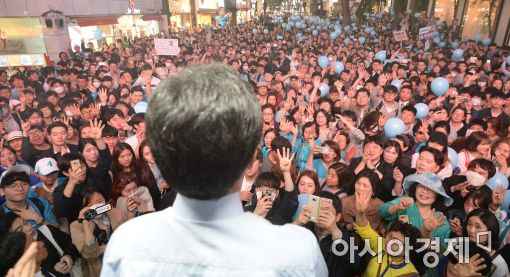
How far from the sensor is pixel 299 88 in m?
7.36

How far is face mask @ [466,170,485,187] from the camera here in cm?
339

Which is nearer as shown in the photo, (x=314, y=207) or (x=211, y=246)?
(x=211, y=246)

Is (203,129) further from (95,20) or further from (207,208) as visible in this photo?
(95,20)

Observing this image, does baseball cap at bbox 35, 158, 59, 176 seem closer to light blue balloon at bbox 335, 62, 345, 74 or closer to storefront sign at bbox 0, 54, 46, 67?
light blue balloon at bbox 335, 62, 345, 74

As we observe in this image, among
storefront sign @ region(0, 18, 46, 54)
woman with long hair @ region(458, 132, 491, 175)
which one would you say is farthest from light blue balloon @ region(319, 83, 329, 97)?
storefront sign @ region(0, 18, 46, 54)

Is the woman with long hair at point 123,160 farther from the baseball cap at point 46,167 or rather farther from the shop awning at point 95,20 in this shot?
the shop awning at point 95,20

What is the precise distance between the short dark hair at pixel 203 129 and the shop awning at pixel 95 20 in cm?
1843

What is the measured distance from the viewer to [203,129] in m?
0.76

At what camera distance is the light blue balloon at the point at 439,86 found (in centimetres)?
689

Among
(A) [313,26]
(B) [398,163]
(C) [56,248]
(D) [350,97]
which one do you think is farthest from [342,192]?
(A) [313,26]

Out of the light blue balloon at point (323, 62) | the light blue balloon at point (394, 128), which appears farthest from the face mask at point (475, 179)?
the light blue balloon at point (323, 62)

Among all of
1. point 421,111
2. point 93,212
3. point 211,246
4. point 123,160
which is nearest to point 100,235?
point 93,212

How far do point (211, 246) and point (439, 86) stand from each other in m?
7.38

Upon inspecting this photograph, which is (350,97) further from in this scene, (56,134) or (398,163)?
(56,134)
